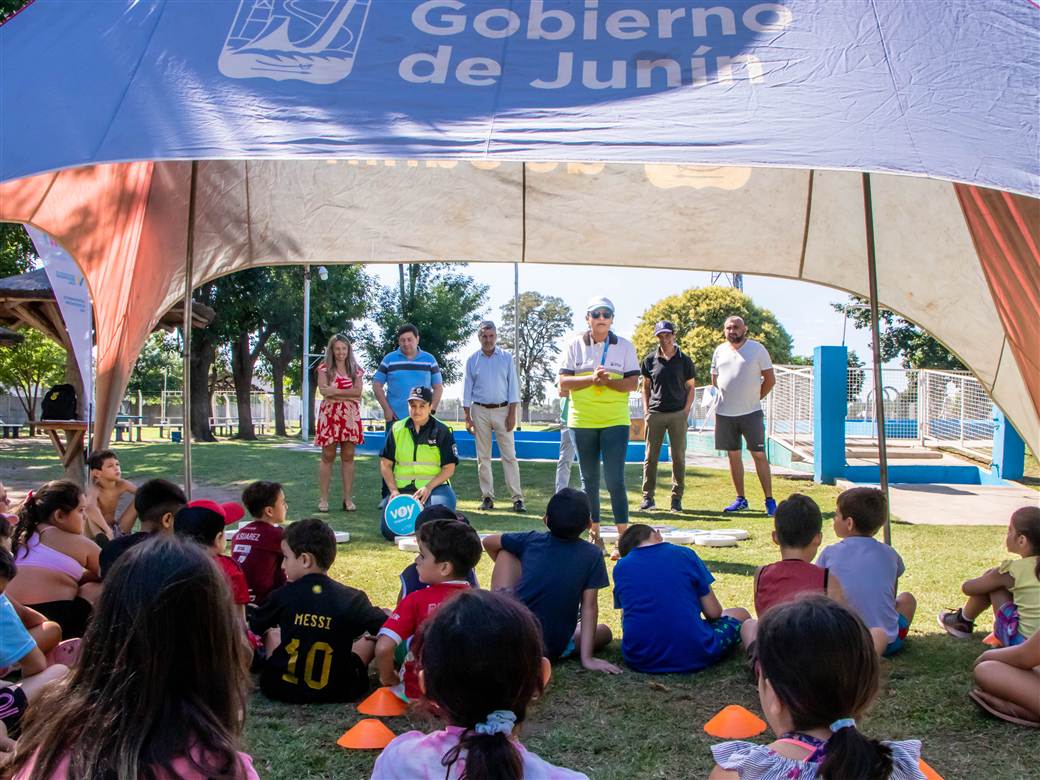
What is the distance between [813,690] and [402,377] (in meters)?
7.08

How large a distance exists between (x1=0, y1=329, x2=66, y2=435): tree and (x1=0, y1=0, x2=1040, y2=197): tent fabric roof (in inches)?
1303

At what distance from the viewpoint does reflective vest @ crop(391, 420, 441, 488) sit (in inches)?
272

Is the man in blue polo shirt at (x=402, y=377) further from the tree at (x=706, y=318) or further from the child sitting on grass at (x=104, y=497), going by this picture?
the tree at (x=706, y=318)

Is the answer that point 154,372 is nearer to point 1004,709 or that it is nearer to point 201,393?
point 201,393

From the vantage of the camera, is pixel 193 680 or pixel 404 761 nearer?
pixel 193 680

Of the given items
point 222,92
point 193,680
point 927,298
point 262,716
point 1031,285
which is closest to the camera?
point 193,680

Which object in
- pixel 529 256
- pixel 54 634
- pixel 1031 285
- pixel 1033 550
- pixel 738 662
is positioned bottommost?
pixel 738 662

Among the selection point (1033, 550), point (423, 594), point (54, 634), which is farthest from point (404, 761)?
point (1033, 550)

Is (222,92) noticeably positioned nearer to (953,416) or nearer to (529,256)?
(529,256)

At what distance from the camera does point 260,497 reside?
4730 millimetres

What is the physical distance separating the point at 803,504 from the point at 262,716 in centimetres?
246

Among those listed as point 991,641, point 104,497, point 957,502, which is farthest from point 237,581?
point 957,502

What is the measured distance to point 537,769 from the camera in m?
1.81

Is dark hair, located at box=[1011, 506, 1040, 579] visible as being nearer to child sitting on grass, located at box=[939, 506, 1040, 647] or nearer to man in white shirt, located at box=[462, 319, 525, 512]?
child sitting on grass, located at box=[939, 506, 1040, 647]
